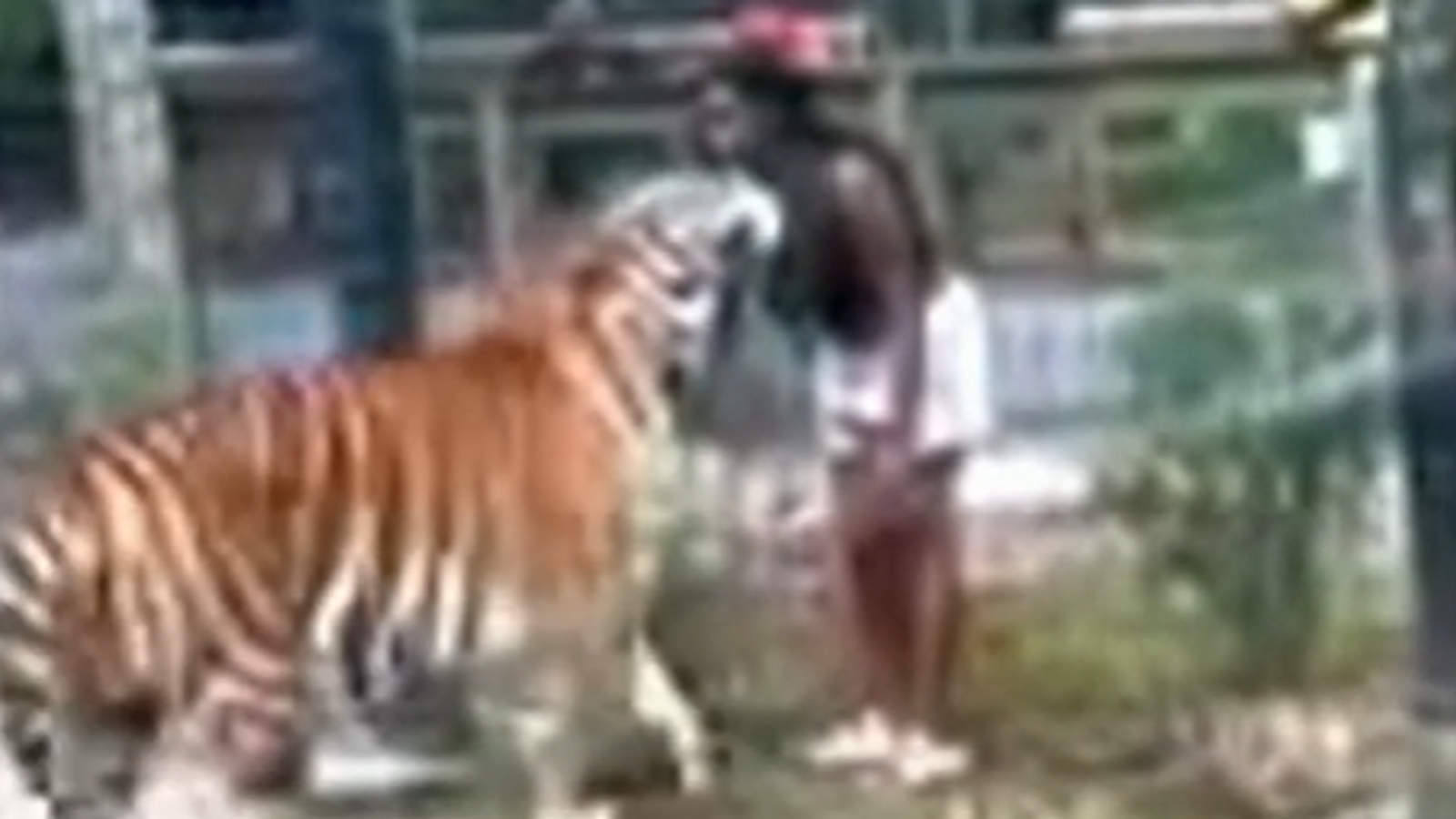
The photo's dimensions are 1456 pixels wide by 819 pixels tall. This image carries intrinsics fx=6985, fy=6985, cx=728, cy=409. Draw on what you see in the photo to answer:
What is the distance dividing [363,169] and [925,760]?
0.68m

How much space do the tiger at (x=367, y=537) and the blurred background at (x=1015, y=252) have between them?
0.05m

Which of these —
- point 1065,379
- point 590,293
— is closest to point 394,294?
point 590,293

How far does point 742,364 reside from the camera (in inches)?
228

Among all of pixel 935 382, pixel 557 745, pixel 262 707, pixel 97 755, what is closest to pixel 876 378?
pixel 935 382

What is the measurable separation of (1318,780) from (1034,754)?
9.8 inches

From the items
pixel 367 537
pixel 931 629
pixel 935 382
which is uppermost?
pixel 935 382

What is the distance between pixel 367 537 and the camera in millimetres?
5859

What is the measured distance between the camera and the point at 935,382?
580 centimetres

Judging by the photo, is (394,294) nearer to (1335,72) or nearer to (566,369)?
(566,369)

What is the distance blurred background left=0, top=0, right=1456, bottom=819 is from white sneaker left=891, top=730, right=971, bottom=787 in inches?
1.1

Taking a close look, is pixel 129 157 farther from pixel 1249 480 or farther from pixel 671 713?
pixel 1249 480

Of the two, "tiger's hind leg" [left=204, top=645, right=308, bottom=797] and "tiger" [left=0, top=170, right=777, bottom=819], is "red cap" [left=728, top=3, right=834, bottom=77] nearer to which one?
"tiger" [left=0, top=170, right=777, bottom=819]

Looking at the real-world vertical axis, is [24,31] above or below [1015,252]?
above

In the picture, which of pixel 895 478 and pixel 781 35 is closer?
pixel 781 35
